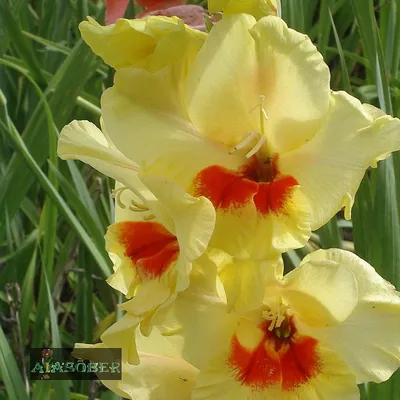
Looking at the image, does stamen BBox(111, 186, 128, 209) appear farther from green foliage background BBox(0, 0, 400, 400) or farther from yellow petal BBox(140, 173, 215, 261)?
green foliage background BBox(0, 0, 400, 400)

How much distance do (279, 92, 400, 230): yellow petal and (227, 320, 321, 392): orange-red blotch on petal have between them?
0.46 ft

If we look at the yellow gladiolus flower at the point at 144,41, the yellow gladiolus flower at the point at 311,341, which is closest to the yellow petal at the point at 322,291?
the yellow gladiolus flower at the point at 311,341

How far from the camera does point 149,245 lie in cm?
68

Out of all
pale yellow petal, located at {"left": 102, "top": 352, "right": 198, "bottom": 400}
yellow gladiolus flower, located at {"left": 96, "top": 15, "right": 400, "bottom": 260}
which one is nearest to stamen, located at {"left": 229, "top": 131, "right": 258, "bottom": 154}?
yellow gladiolus flower, located at {"left": 96, "top": 15, "right": 400, "bottom": 260}

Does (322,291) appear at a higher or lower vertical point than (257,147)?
lower

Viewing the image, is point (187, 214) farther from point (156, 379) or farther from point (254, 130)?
point (156, 379)

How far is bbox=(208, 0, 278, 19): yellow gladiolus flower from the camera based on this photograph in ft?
2.01

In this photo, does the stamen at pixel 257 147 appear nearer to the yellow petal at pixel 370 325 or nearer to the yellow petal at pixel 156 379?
the yellow petal at pixel 370 325

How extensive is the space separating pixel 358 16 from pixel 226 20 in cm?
45

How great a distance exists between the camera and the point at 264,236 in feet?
2.01

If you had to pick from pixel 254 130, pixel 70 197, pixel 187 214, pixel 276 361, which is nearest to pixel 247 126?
pixel 254 130

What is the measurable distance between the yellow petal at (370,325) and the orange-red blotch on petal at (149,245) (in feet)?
0.43

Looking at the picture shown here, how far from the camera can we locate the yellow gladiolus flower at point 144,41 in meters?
0.58

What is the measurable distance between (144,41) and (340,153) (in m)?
0.18
